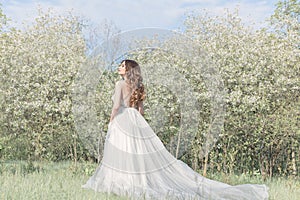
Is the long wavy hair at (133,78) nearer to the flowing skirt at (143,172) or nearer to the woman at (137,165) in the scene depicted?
the woman at (137,165)

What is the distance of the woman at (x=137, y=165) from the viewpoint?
4949 mm

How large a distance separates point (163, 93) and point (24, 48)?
10.3ft

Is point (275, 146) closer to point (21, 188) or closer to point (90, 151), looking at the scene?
point (90, 151)

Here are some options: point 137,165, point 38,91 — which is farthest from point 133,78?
point 38,91

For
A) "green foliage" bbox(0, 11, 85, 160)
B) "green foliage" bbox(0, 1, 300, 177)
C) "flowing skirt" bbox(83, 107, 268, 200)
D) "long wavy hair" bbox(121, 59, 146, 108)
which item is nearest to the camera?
"flowing skirt" bbox(83, 107, 268, 200)

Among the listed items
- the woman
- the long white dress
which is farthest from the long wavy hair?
the long white dress

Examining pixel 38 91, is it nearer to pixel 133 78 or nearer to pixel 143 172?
pixel 133 78

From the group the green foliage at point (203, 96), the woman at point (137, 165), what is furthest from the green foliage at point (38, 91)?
the woman at point (137, 165)

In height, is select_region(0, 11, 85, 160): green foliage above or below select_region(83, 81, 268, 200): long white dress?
above

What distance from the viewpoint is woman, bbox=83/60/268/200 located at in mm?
4949

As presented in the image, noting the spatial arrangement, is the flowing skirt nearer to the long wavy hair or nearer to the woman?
the woman

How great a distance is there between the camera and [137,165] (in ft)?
16.8

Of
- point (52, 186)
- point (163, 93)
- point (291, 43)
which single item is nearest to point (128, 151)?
point (52, 186)

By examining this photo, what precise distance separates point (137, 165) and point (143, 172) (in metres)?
0.12
